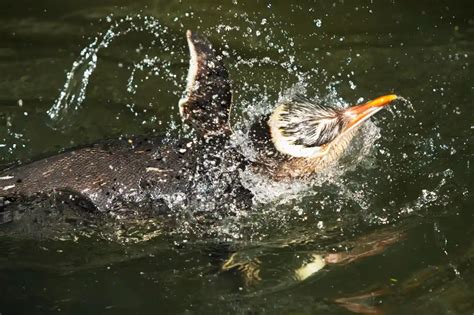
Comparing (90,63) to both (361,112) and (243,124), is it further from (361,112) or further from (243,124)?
(361,112)

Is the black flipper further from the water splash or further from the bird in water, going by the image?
the water splash

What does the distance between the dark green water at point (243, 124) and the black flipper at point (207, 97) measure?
460 mm

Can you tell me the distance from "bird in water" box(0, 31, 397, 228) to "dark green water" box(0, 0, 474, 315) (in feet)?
0.62

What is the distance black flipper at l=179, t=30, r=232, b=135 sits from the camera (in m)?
3.89

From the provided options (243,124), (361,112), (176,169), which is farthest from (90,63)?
(361,112)

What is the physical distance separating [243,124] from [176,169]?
0.65 metres

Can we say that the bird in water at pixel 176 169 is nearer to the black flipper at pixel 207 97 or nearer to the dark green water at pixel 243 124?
the black flipper at pixel 207 97

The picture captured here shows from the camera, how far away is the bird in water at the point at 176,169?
11.4 feet

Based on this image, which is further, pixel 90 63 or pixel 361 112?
pixel 90 63

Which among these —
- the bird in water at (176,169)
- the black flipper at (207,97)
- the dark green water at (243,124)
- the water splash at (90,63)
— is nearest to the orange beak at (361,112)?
the bird in water at (176,169)

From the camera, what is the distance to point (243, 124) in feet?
13.6

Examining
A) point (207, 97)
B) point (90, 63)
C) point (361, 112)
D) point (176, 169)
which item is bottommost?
point (176, 169)

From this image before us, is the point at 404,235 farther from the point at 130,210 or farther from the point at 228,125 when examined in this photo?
the point at 130,210

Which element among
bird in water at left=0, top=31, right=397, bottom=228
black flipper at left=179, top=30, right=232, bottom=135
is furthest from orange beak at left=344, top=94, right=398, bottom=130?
black flipper at left=179, top=30, right=232, bottom=135
